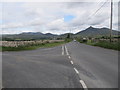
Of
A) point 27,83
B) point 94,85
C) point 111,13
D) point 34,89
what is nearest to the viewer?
point 34,89

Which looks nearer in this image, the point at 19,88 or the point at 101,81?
the point at 19,88

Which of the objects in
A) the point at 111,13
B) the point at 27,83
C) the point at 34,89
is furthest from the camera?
the point at 111,13

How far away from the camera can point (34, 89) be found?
589 centimetres

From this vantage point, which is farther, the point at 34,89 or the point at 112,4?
the point at 112,4

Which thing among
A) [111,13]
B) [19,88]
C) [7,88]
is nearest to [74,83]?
[19,88]

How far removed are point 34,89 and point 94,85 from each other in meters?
2.11

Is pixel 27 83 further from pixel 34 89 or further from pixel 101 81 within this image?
pixel 101 81

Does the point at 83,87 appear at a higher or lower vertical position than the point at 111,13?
lower

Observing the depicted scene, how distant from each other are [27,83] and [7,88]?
2.74 ft

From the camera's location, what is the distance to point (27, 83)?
267 inches

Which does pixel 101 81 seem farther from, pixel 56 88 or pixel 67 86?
pixel 56 88

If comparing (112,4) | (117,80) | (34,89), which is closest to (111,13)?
(112,4)

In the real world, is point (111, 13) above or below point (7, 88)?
above

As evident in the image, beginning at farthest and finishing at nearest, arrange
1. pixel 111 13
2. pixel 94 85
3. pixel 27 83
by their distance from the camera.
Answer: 1. pixel 111 13
2. pixel 27 83
3. pixel 94 85
